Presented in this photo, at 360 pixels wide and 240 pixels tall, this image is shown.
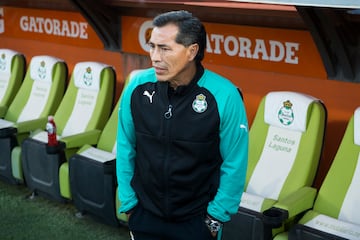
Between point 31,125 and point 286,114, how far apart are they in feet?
6.67

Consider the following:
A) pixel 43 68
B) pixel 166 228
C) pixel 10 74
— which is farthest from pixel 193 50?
pixel 10 74

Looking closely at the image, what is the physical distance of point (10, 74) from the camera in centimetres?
517

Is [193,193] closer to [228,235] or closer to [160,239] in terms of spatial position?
[160,239]

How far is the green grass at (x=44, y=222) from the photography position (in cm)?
376

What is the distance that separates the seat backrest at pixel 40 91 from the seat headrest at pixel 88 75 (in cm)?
27

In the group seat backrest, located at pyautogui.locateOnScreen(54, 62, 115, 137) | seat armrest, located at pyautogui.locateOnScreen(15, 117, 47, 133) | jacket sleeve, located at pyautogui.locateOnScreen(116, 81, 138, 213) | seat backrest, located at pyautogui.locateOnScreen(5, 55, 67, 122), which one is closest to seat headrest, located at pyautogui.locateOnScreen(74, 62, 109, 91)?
seat backrest, located at pyautogui.locateOnScreen(54, 62, 115, 137)

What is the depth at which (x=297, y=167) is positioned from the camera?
3.27 meters

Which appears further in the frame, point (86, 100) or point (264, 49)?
point (86, 100)

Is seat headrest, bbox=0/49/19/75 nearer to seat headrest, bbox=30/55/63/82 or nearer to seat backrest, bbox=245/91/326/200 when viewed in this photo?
seat headrest, bbox=30/55/63/82

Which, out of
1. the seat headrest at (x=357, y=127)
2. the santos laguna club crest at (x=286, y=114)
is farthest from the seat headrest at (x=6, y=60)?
the seat headrest at (x=357, y=127)

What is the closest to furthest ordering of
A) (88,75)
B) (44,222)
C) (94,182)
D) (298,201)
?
(298,201) < (94,182) < (44,222) < (88,75)

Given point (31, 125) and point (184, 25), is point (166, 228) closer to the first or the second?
point (184, 25)

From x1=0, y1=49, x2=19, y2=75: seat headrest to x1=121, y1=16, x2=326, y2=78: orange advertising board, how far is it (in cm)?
191

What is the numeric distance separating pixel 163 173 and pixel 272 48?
188cm
